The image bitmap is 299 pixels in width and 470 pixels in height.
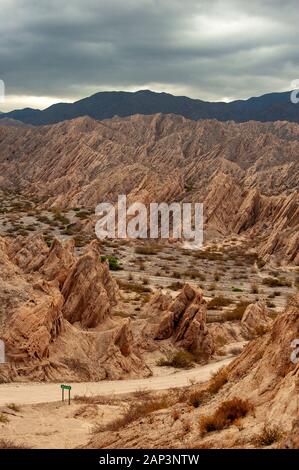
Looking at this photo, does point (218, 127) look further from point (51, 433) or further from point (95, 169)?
point (51, 433)

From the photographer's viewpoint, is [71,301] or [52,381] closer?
[52,381]

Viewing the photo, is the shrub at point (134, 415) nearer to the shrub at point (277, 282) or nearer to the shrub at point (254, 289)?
the shrub at point (254, 289)

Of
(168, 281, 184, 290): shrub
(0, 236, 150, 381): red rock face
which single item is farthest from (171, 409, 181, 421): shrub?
(168, 281, 184, 290): shrub

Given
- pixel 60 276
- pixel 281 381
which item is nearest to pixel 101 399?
pixel 281 381

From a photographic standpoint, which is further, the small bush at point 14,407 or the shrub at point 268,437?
the small bush at point 14,407

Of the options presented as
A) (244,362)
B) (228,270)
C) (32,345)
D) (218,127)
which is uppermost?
(218,127)

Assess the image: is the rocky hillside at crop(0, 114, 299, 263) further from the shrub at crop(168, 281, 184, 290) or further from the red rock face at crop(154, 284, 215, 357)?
the red rock face at crop(154, 284, 215, 357)

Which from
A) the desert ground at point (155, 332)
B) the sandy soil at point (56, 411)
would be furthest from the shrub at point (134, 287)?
the sandy soil at point (56, 411)
